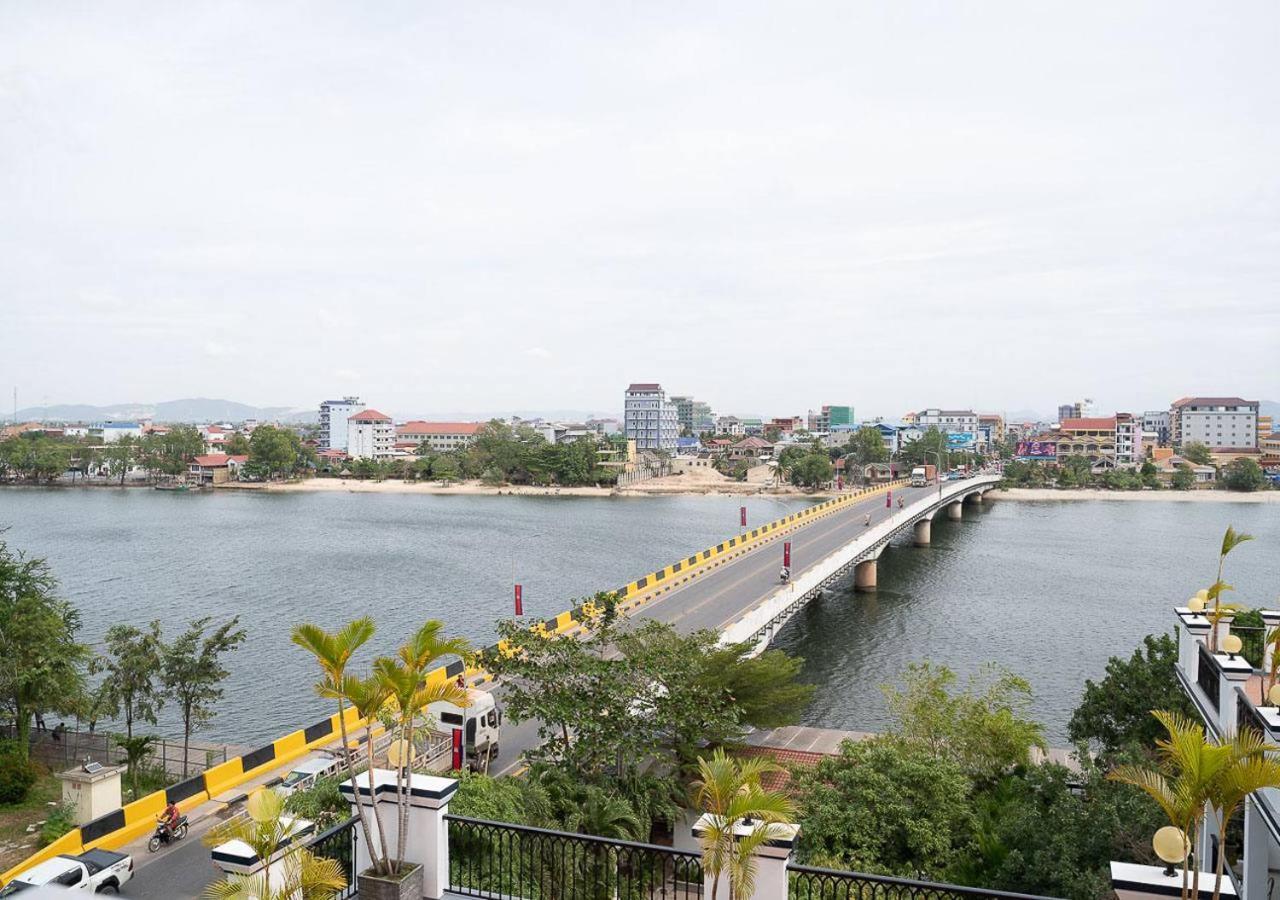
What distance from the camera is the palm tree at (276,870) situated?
6824 mm

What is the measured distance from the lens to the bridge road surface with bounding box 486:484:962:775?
70.3ft

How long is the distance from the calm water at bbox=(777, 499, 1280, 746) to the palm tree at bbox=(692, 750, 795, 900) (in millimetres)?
21047

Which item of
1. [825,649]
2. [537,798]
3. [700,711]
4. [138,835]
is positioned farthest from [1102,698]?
[138,835]

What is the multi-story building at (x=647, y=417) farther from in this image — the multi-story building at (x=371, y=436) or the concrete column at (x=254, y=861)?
the concrete column at (x=254, y=861)

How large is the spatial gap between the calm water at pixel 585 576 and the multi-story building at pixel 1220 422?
53458mm

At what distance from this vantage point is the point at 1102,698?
20.9 m

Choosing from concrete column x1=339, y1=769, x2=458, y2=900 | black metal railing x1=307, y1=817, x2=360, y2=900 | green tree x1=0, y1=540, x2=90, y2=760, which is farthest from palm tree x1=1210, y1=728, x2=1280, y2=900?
green tree x1=0, y1=540, x2=90, y2=760

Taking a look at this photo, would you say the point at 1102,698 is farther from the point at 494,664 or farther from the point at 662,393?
the point at 662,393

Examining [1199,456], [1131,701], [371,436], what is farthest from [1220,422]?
[1131,701]

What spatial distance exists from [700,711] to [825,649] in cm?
2031

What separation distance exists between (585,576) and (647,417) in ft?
339

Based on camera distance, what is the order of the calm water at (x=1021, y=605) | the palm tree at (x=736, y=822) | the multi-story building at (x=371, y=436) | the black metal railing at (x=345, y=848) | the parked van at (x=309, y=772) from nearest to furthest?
the palm tree at (x=736, y=822), the black metal railing at (x=345, y=848), the parked van at (x=309, y=772), the calm water at (x=1021, y=605), the multi-story building at (x=371, y=436)

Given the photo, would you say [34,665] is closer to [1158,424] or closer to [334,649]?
[334,649]

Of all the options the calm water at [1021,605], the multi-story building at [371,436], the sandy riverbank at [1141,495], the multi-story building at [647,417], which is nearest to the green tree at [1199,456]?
the sandy riverbank at [1141,495]
